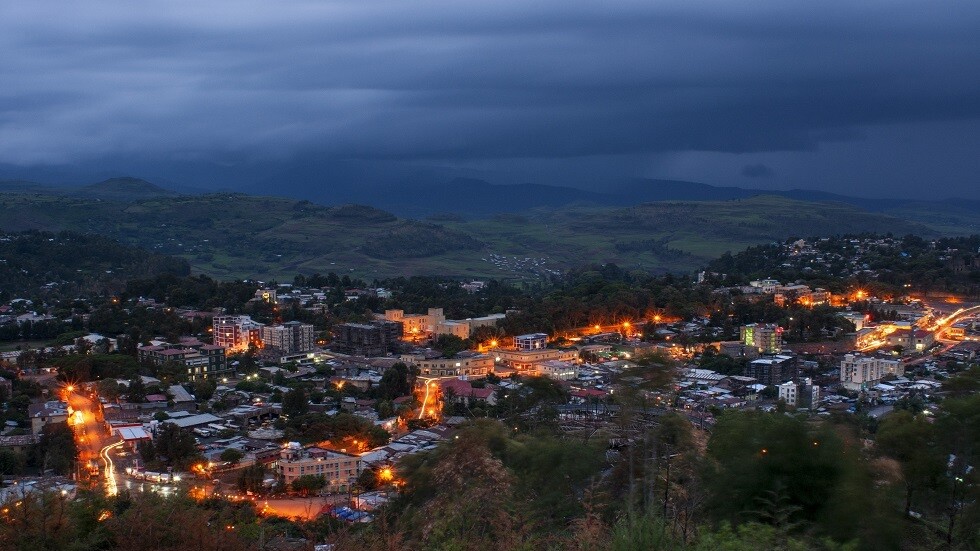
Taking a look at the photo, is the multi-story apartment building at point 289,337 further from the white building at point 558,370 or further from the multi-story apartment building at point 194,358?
the white building at point 558,370

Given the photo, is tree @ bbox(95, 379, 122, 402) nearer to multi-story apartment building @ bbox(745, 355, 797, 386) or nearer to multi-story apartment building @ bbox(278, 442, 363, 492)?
multi-story apartment building @ bbox(278, 442, 363, 492)

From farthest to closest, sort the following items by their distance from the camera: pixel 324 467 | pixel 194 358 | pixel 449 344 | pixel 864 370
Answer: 1. pixel 449 344
2. pixel 194 358
3. pixel 864 370
4. pixel 324 467

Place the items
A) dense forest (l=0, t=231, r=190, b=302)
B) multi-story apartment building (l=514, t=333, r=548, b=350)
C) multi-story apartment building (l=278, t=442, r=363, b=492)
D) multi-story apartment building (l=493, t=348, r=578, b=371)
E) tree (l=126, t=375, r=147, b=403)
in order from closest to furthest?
multi-story apartment building (l=278, t=442, r=363, b=492)
tree (l=126, t=375, r=147, b=403)
multi-story apartment building (l=493, t=348, r=578, b=371)
multi-story apartment building (l=514, t=333, r=548, b=350)
dense forest (l=0, t=231, r=190, b=302)

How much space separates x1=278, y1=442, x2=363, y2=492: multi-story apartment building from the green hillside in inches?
1362

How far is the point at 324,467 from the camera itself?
1362 cm

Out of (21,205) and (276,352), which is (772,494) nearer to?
(276,352)

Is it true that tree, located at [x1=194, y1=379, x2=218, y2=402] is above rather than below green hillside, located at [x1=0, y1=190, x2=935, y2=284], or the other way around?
below

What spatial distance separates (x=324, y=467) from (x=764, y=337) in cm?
1425

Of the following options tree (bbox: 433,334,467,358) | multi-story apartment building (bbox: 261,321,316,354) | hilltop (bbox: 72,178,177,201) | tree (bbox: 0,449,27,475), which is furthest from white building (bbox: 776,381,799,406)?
hilltop (bbox: 72,178,177,201)

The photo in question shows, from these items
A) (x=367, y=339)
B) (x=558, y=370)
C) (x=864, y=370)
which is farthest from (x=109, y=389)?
(x=864, y=370)

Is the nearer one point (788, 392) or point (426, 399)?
point (788, 392)

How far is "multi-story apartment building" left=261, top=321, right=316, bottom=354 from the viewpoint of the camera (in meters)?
25.4

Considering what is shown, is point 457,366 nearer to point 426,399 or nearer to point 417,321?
point 426,399

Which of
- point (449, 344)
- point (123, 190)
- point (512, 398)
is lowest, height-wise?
point (449, 344)
